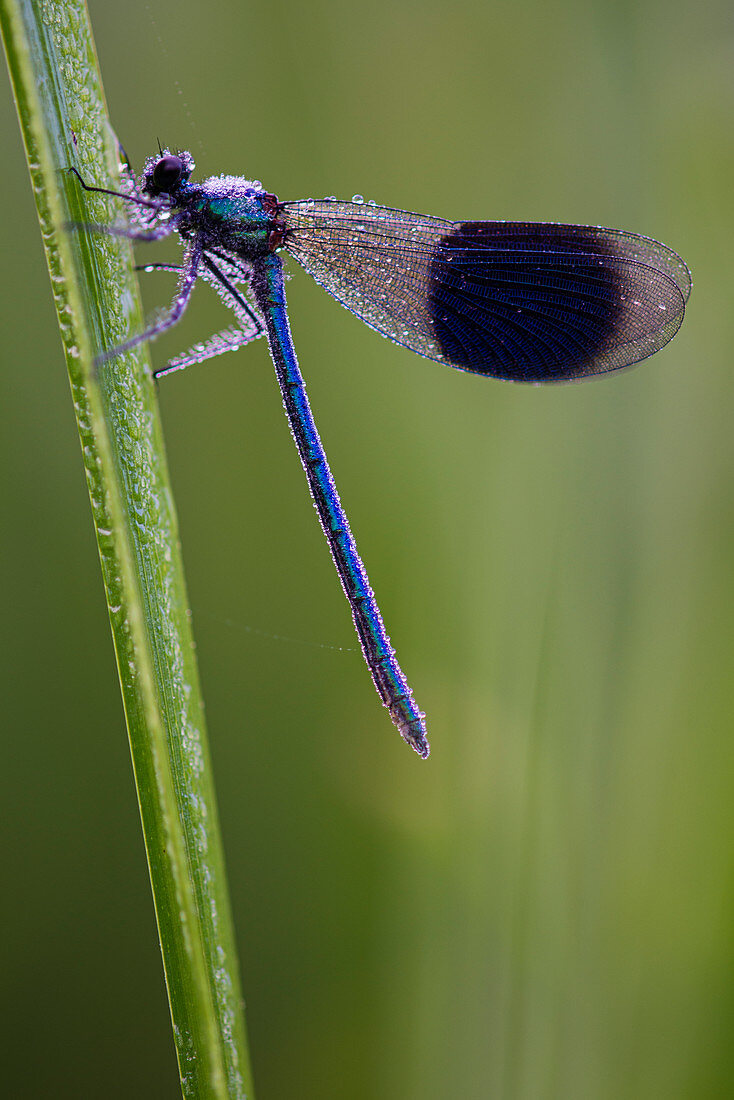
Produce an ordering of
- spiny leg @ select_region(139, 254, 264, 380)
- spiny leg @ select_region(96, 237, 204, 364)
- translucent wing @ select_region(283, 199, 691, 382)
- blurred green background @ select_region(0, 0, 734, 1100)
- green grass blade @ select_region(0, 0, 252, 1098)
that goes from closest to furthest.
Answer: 1. green grass blade @ select_region(0, 0, 252, 1098)
2. spiny leg @ select_region(96, 237, 204, 364)
3. blurred green background @ select_region(0, 0, 734, 1100)
4. spiny leg @ select_region(139, 254, 264, 380)
5. translucent wing @ select_region(283, 199, 691, 382)

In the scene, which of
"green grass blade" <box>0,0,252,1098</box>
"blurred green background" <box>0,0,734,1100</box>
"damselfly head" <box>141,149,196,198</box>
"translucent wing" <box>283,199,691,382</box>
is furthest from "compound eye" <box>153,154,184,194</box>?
"green grass blade" <box>0,0,252,1098</box>

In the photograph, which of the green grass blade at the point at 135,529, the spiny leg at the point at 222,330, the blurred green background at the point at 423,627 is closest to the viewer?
the green grass blade at the point at 135,529

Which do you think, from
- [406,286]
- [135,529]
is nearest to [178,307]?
[135,529]

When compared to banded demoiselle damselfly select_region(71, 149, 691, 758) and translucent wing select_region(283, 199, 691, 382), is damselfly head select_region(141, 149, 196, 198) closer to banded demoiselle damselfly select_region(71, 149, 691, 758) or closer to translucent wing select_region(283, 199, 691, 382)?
banded demoiselle damselfly select_region(71, 149, 691, 758)

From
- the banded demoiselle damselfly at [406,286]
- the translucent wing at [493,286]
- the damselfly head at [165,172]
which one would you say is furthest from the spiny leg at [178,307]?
the translucent wing at [493,286]

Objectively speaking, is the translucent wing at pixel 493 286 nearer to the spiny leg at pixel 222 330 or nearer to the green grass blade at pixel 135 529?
the spiny leg at pixel 222 330

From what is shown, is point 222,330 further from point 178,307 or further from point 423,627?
point 423,627

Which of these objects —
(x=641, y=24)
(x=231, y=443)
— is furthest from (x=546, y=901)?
(x=641, y=24)
